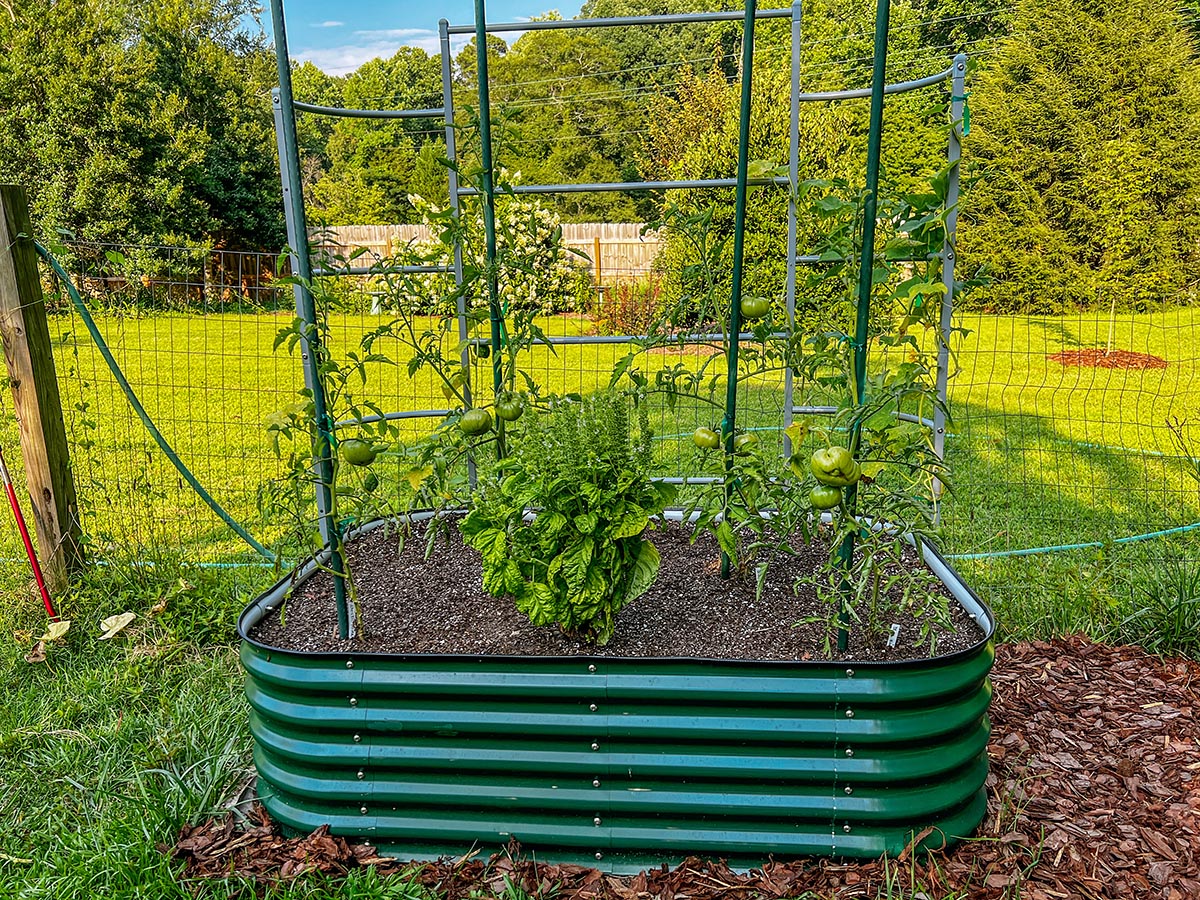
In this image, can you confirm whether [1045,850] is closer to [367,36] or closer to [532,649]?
[532,649]

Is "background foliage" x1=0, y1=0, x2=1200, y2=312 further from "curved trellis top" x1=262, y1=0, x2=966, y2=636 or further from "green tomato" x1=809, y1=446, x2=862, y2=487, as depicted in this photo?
"green tomato" x1=809, y1=446, x2=862, y2=487

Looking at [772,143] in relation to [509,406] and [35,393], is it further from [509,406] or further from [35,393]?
[35,393]

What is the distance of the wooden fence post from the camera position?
10.1ft

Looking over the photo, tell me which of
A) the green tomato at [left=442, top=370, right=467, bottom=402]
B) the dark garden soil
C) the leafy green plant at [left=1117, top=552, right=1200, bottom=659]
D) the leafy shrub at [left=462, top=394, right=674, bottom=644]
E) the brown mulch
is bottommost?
the leafy green plant at [left=1117, top=552, right=1200, bottom=659]

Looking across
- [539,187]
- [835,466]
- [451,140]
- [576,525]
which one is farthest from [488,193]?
[835,466]

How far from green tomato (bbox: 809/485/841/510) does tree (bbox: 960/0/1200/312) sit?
33.3ft

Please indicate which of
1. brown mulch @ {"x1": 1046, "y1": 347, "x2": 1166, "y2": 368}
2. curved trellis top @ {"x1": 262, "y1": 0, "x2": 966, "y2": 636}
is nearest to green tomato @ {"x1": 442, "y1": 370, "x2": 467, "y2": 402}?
curved trellis top @ {"x1": 262, "y1": 0, "x2": 966, "y2": 636}

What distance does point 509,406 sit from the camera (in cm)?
233

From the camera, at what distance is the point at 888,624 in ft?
7.13

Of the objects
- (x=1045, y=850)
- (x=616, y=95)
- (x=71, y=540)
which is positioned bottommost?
(x=1045, y=850)

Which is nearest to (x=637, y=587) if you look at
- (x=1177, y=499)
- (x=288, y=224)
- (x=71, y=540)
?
(x=288, y=224)

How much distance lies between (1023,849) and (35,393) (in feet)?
11.6

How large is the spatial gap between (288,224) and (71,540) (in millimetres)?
1555

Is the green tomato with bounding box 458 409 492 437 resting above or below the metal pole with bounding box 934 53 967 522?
below
